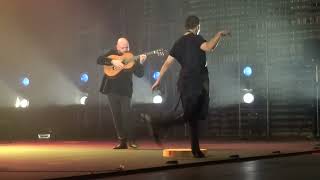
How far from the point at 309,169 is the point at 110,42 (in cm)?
970

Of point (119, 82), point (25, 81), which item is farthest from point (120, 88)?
point (25, 81)

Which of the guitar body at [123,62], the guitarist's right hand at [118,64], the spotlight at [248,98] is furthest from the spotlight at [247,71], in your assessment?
the guitarist's right hand at [118,64]

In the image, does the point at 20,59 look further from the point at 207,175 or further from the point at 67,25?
the point at 207,175

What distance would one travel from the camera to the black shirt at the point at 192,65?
26.0 feet

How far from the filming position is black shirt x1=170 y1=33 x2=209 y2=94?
7.92 m

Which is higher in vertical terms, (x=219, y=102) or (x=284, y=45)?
(x=284, y=45)

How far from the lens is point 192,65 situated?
7.98 meters

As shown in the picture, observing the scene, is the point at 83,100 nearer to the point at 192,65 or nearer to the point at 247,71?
the point at 247,71

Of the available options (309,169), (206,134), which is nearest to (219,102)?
(206,134)

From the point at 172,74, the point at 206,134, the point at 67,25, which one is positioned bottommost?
the point at 206,134

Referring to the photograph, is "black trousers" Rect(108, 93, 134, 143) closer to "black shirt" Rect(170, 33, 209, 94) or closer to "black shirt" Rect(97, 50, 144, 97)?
"black shirt" Rect(97, 50, 144, 97)

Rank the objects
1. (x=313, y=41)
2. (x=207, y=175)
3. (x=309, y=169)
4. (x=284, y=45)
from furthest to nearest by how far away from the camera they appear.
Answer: (x=284, y=45)
(x=313, y=41)
(x=309, y=169)
(x=207, y=175)

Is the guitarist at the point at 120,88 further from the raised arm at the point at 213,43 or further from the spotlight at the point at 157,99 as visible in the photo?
the spotlight at the point at 157,99

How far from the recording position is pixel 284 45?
16203 mm
